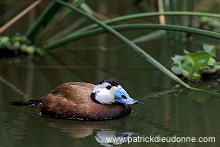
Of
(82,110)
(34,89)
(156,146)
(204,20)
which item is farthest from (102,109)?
(204,20)

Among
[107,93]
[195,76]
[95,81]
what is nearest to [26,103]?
[107,93]

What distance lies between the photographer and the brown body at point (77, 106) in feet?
13.8

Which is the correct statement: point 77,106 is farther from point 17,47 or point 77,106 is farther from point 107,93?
point 17,47

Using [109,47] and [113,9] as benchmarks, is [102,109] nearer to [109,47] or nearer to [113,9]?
[109,47]

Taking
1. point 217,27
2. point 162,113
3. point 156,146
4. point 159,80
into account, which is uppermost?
point 217,27

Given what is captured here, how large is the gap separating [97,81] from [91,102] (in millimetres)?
1186

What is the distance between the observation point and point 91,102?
14.0 ft

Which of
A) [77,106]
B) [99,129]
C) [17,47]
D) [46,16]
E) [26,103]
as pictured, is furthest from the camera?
[17,47]

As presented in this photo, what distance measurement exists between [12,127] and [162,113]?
1220mm

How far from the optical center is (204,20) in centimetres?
806

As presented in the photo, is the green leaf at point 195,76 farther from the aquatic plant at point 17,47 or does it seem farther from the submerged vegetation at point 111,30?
the aquatic plant at point 17,47

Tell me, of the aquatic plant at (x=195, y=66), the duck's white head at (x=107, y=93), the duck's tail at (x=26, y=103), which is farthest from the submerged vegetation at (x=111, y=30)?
the duck's tail at (x=26, y=103)

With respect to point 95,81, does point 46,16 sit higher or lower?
higher

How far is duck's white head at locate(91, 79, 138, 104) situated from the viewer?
4.25m
